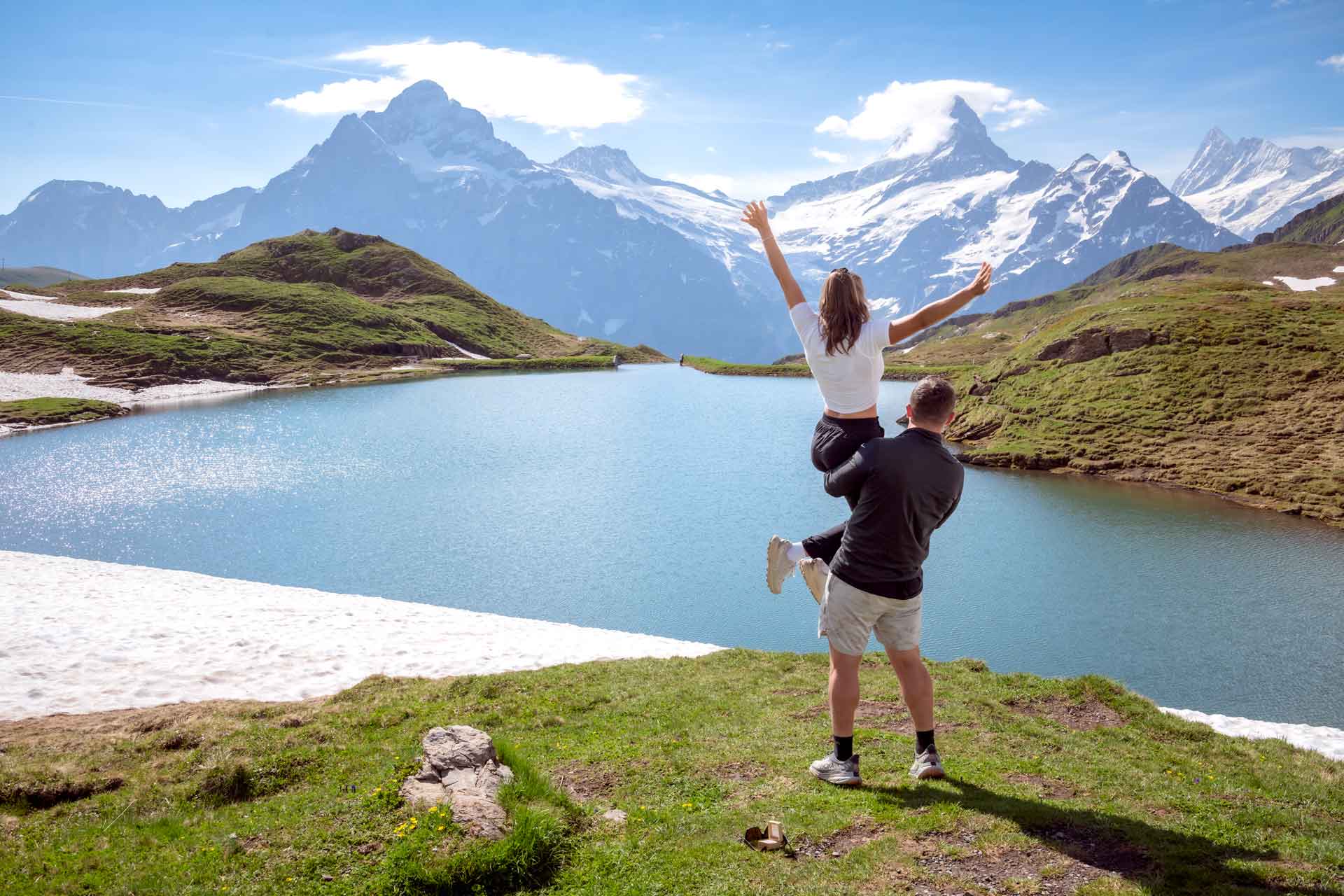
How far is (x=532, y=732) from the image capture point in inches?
469

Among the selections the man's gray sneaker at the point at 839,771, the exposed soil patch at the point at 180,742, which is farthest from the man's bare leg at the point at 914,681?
the exposed soil patch at the point at 180,742

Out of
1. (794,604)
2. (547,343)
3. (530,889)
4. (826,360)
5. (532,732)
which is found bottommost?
(794,604)

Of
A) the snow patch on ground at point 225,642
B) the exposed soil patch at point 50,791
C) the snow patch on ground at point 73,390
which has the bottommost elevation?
the snow patch on ground at point 225,642

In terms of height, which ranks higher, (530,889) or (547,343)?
(547,343)

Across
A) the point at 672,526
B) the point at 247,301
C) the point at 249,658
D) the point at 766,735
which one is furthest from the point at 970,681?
the point at 247,301

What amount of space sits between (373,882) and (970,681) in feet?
37.1

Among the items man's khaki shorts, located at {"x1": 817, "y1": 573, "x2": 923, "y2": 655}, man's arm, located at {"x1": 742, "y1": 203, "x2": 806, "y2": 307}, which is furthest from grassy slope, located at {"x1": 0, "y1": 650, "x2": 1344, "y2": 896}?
man's arm, located at {"x1": 742, "y1": 203, "x2": 806, "y2": 307}

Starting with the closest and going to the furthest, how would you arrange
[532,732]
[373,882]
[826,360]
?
[373,882] < [826,360] < [532,732]

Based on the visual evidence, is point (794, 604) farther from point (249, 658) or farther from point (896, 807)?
point (896, 807)

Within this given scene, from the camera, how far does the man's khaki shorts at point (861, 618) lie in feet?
25.5

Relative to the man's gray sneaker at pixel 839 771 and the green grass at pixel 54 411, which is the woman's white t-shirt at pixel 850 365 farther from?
the green grass at pixel 54 411

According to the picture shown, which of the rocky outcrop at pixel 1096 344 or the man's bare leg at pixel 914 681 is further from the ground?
the rocky outcrop at pixel 1096 344

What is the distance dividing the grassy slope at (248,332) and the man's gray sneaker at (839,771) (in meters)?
124

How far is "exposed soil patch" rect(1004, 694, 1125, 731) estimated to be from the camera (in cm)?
1222
